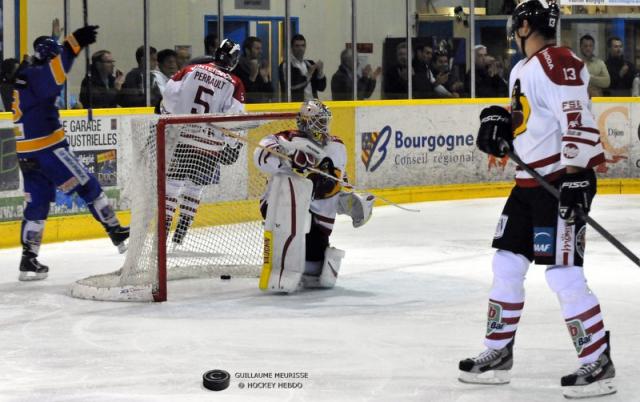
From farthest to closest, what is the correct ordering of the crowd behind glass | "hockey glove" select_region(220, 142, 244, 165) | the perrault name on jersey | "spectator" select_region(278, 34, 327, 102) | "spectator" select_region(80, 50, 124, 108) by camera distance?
"spectator" select_region(278, 34, 327, 102) < the crowd behind glass < "spectator" select_region(80, 50, 124, 108) < the perrault name on jersey < "hockey glove" select_region(220, 142, 244, 165)

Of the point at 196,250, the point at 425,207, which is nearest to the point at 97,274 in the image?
the point at 196,250

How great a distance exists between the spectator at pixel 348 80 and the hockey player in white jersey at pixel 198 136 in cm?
297

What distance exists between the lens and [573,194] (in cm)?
401

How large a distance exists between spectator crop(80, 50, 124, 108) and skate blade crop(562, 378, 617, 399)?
17.1 feet

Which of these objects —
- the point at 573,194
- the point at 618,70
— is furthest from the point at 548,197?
the point at 618,70

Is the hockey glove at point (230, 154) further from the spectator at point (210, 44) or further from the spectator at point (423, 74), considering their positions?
the spectator at point (423, 74)

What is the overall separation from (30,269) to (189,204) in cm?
94

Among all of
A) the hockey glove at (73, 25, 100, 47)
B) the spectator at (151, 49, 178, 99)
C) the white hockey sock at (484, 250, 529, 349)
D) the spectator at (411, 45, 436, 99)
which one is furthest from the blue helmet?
the spectator at (411, 45, 436, 99)

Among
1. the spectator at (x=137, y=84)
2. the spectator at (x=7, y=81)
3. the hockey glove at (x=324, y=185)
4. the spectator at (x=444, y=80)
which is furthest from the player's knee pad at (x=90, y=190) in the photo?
the spectator at (x=444, y=80)

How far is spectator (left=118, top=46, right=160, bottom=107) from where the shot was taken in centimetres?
897

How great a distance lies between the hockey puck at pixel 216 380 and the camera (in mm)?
4227

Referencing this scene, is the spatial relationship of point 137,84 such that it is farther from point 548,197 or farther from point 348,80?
point 548,197

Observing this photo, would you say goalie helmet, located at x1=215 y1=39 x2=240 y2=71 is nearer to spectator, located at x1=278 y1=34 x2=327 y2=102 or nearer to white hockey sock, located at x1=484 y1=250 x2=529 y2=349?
spectator, located at x1=278 y1=34 x2=327 y2=102

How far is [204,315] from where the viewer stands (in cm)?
573
